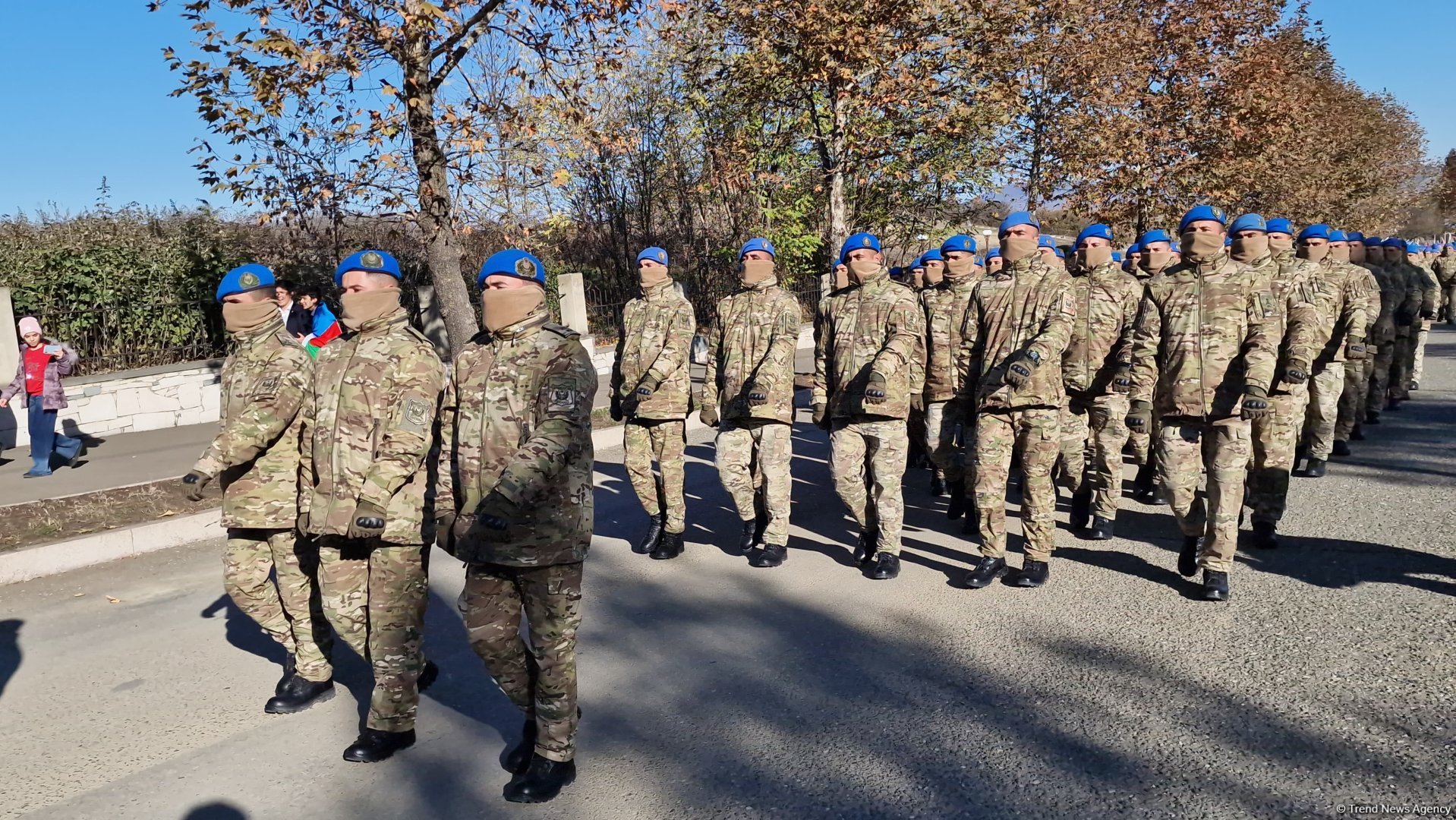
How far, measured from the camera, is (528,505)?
3.01 m

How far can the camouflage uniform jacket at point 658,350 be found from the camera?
5.96m

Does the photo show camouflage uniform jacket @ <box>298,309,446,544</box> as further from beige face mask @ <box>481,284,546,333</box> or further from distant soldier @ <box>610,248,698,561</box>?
Result: distant soldier @ <box>610,248,698,561</box>

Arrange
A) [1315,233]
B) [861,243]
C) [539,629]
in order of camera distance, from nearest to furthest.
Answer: [539,629] < [861,243] < [1315,233]

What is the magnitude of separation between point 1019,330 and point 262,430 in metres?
4.03

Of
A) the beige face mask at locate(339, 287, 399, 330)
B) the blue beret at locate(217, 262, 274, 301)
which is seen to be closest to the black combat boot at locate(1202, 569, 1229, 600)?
the beige face mask at locate(339, 287, 399, 330)

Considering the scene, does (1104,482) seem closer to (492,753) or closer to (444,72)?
(492,753)

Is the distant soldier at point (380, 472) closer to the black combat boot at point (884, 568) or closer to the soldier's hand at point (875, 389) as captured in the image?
the soldier's hand at point (875, 389)

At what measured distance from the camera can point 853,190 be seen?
1833 centimetres

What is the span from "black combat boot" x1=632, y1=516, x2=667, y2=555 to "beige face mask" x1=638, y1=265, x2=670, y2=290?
5.36 feet

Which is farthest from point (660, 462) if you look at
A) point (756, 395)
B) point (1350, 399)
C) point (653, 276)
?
point (1350, 399)

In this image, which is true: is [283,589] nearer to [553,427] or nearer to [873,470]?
[553,427]

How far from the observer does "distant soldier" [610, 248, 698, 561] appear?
19.8ft

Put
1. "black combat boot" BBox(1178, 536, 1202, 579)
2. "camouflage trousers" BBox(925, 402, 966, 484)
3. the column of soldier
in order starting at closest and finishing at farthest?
the column of soldier < "black combat boot" BBox(1178, 536, 1202, 579) < "camouflage trousers" BBox(925, 402, 966, 484)

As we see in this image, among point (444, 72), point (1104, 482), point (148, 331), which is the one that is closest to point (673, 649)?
point (1104, 482)
